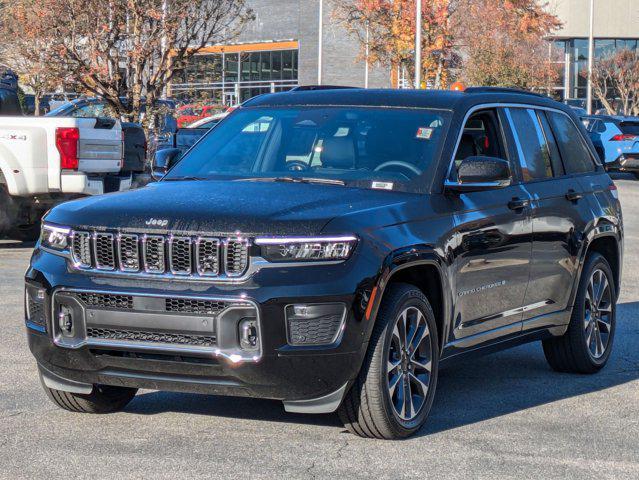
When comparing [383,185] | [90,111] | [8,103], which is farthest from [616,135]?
[383,185]

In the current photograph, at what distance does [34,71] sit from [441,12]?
2485 centimetres

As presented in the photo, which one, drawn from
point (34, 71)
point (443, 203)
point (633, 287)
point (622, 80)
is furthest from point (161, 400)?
point (622, 80)

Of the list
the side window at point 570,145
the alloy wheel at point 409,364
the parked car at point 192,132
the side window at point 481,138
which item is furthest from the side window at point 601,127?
the alloy wheel at point 409,364

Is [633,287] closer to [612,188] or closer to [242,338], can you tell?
[612,188]

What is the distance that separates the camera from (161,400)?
23.9ft

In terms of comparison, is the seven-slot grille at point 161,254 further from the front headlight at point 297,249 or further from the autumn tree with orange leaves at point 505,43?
the autumn tree with orange leaves at point 505,43

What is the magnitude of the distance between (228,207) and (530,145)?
A: 8.88 ft

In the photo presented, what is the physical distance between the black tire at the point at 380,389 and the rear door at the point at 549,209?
5.34 feet

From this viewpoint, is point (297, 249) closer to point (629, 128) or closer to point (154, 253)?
point (154, 253)

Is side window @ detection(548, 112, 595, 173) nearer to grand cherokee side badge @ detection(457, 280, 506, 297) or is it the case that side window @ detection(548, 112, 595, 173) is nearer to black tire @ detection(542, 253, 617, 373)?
black tire @ detection(542, 253, 617, 373)

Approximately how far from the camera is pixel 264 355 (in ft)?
19.1

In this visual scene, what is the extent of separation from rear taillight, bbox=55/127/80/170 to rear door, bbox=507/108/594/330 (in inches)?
310

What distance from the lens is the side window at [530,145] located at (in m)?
8.01

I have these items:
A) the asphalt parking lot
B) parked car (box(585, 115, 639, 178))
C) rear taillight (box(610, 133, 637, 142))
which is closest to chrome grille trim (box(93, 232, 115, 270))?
the asphalt parking lot
